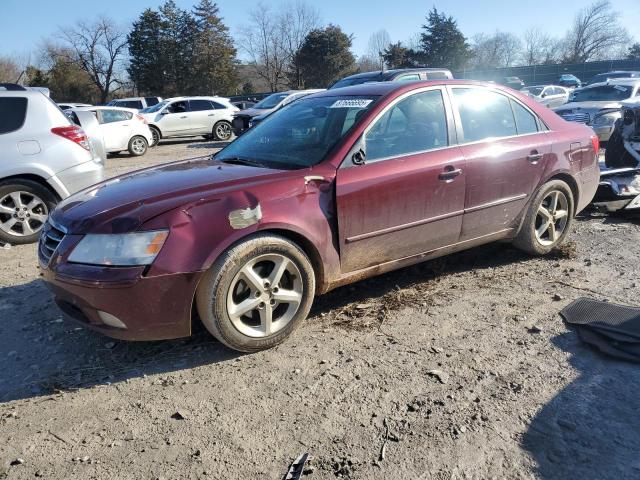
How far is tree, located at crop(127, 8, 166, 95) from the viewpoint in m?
50.4

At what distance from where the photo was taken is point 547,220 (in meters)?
4.67

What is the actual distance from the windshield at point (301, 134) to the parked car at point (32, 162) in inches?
105

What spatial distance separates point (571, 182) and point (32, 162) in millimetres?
5676

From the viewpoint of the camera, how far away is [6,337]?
3518 millimetres

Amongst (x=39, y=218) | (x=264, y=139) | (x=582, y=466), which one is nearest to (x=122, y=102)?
(x=39, y=218)

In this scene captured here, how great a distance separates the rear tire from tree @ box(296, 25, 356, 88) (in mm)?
45611

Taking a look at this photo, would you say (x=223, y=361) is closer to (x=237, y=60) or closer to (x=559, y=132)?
(x=559, y=132)

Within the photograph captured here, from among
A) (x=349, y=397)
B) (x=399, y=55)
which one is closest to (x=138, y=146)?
(x=349, y=397)

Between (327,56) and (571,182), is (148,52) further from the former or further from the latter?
(571,182)

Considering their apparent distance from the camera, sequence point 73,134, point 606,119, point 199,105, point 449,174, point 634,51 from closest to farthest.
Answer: point 449,174 → point 73,134 → point 606,119 → point 199,105 → point 634,51

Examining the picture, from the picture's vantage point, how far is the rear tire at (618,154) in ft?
23.5

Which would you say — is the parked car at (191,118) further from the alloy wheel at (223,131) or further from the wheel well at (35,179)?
the wheel well at (35,179)

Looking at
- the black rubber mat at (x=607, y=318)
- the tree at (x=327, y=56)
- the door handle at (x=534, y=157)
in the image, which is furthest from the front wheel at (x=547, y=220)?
the tree at (x=327, y=56)

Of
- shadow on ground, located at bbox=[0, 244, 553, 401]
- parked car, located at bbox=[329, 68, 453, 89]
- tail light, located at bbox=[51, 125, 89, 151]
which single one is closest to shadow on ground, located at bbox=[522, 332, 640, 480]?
shadow on ground, located at bbox=[0, 244, 553, 401]
